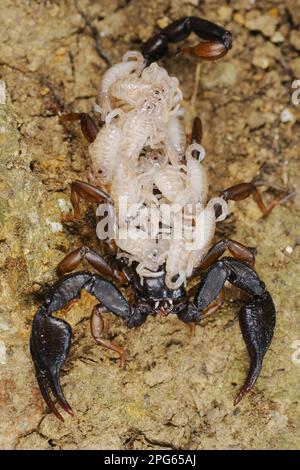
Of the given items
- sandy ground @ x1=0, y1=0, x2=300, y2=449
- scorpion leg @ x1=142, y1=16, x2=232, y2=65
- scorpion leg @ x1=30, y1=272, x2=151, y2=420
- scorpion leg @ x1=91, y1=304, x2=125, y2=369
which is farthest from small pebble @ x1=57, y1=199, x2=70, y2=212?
scorpion leg @ x1=142, y1=16, x2=232, y2=65

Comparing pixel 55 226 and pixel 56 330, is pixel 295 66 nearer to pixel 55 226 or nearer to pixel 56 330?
pixel 55 226

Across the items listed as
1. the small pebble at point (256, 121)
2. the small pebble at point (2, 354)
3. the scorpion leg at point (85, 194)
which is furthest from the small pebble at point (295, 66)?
the small pebble at point (2, 354)

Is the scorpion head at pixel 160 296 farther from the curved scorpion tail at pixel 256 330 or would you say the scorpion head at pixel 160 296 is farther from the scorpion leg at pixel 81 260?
the curved scorpion tail at pixel 256 330

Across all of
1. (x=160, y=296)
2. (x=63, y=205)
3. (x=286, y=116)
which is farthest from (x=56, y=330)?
(x=286, y=116)

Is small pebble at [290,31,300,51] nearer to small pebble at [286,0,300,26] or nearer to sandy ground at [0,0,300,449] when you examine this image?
small pebble at [286,0,300,26]

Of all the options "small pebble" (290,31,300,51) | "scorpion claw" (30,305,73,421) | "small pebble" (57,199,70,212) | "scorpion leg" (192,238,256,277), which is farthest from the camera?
"small pebble" (290,31,300,51)

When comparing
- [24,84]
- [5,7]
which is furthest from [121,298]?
[5,7]
